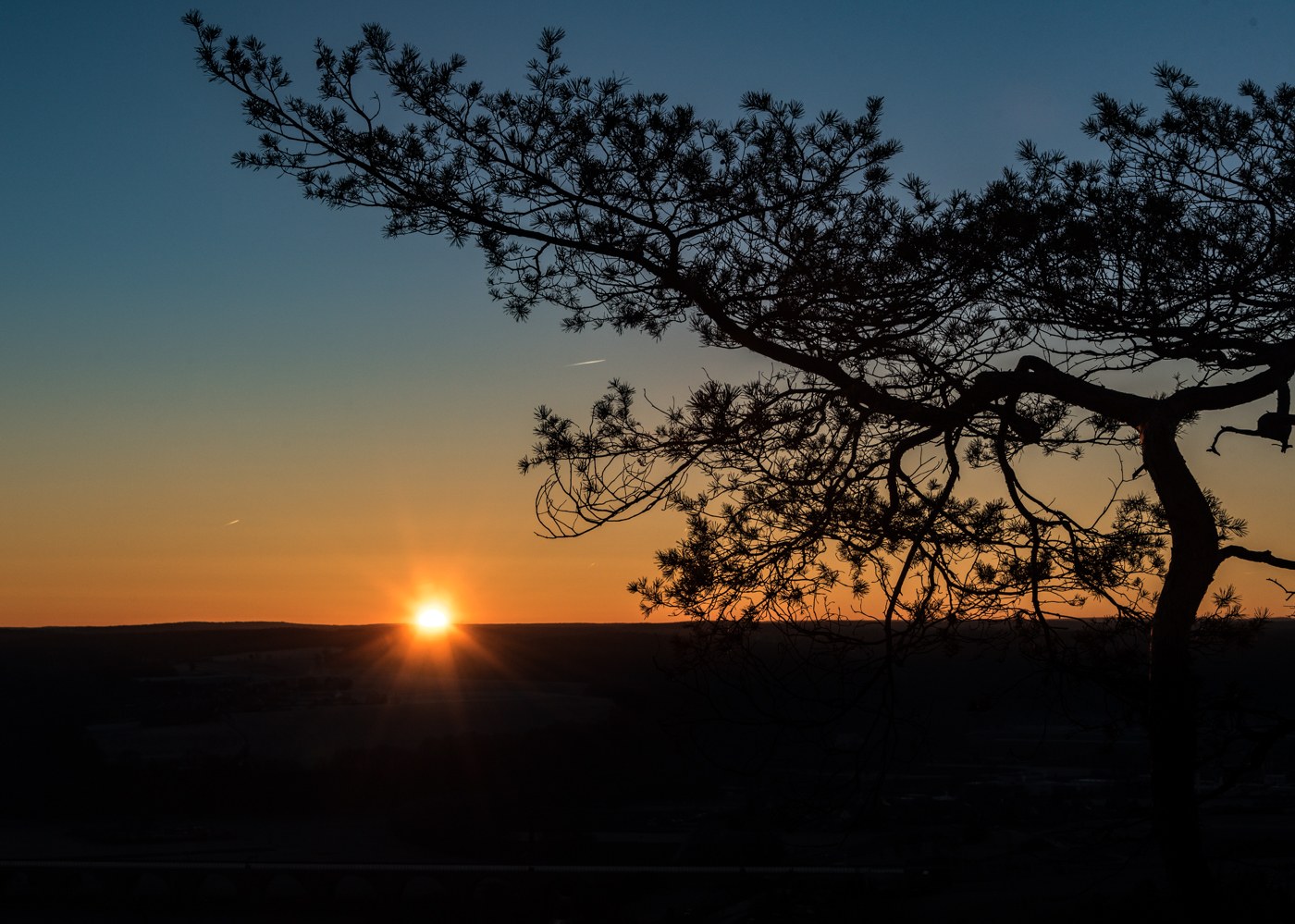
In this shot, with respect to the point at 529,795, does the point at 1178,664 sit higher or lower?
higher

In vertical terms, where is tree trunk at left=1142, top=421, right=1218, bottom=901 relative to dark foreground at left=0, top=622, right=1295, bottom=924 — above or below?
above

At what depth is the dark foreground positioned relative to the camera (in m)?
4.21

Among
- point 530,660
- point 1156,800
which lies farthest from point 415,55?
point 530,660

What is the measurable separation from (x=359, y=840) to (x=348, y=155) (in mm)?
24052

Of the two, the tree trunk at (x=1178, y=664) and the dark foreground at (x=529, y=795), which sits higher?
the tree trunk at (x=1178, y=664)

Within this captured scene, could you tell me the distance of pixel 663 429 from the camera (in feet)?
13.7

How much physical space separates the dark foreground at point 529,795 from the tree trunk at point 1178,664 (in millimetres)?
150

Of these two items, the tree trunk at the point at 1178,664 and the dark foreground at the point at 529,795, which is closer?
the tree trunk at the point at 1178,664

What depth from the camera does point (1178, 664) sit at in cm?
318

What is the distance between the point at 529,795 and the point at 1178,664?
27.4m

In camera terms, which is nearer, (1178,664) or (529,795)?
(1178,664)

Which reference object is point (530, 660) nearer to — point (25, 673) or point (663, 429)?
point (25, 673)

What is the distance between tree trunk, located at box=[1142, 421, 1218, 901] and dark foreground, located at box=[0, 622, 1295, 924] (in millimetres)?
150

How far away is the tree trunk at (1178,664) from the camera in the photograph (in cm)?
304
